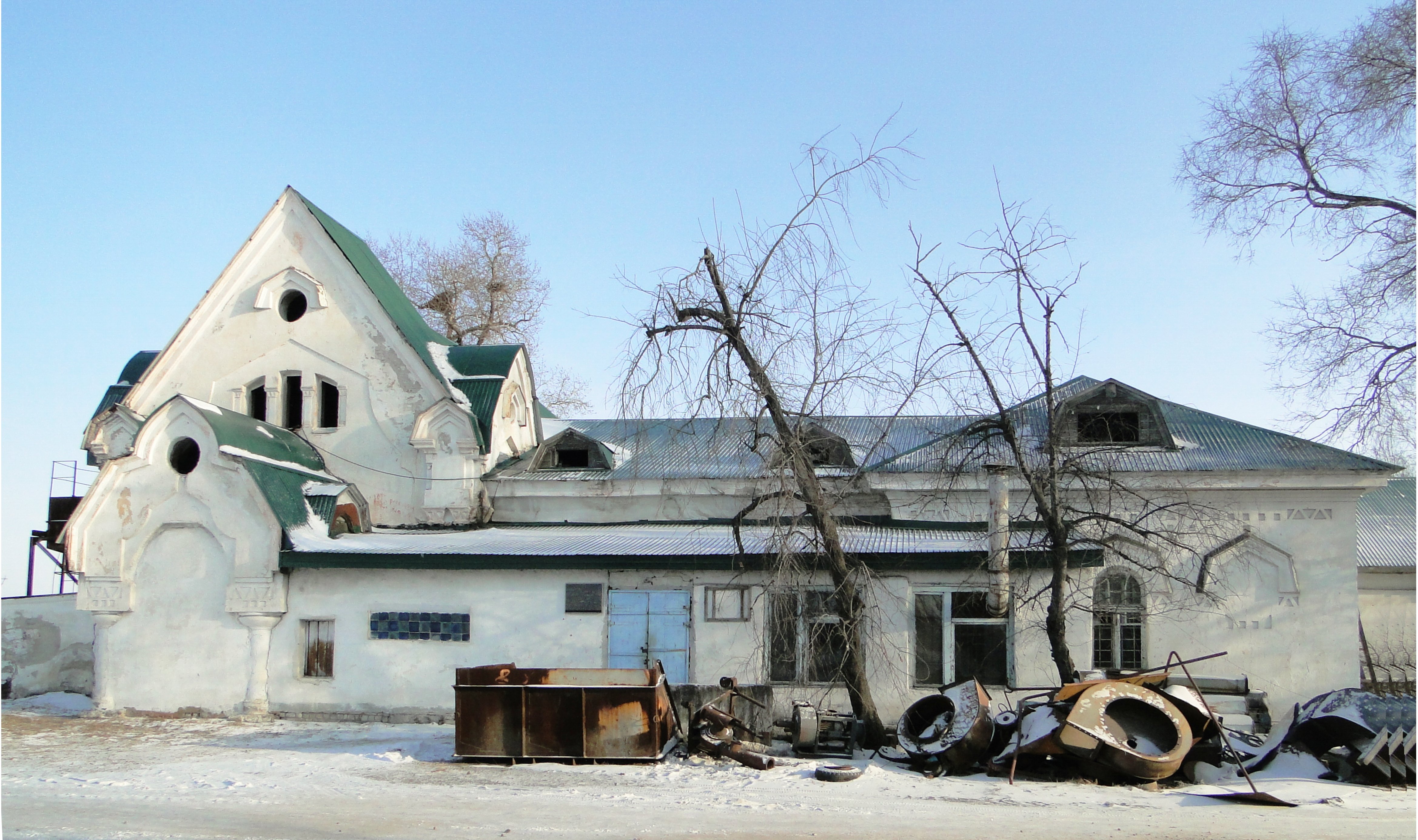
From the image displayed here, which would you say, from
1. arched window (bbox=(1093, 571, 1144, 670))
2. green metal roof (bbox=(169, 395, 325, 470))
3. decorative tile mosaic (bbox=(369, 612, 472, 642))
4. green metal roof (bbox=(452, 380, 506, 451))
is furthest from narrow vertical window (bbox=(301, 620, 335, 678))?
arched window (bbox=(1093, 571, 1144, 670))

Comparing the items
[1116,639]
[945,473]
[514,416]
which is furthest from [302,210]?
[1116,639]

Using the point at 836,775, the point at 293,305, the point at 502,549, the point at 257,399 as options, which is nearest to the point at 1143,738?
the point at 836,775

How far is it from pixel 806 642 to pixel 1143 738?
554 cm

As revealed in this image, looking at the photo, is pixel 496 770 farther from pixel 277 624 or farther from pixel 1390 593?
pixel 1390 593

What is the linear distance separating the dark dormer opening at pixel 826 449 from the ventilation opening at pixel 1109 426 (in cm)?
447

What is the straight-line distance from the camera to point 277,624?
1750 centimetres

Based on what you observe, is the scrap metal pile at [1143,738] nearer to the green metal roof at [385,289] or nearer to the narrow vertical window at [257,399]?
the green metal roof at [385,289]

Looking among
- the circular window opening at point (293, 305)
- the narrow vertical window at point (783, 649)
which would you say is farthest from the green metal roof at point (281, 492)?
the narrow vertical window at point (783, 649)

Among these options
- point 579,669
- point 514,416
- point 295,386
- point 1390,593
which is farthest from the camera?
point 1390,593

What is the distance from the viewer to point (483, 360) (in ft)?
75.6

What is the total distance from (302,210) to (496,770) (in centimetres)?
1445

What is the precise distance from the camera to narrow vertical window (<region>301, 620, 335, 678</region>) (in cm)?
1747

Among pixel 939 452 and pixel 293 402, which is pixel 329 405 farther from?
pixel 939 452

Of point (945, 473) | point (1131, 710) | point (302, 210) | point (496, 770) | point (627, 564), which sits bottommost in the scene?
point (496, 770)
